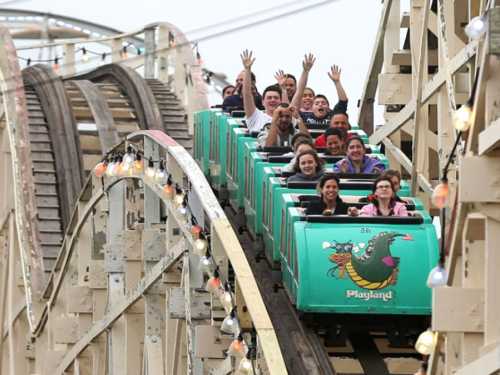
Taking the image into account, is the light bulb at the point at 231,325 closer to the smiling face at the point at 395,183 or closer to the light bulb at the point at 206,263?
the light bulb at the point at 206,263

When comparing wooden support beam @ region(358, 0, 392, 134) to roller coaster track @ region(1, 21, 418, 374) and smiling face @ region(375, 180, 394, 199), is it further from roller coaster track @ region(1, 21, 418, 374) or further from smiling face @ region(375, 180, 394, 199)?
smiling face @ region(375, 180, 394, 199)

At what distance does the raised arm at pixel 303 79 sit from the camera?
17531 mm

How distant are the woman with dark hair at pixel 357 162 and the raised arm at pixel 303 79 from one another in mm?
1352

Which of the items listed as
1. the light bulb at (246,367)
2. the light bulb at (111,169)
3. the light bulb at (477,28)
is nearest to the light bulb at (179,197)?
the light bulb at (111,169)

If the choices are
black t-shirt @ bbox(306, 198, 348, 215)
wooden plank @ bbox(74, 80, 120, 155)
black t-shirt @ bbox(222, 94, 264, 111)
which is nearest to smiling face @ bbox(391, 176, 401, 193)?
black t-shirt @ bbox(306, 198, 348, 215)

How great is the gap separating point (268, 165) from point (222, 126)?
7.36 ft

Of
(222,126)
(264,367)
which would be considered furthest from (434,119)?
(264,367)

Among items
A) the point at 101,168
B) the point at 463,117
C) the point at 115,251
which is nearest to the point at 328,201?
the point at 463,117

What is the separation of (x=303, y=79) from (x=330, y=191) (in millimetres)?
2934

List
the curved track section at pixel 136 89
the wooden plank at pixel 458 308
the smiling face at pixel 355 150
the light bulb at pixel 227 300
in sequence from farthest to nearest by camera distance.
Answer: the curved track section at pixel 136 89 < the smiling face at pixel 355 150 < the light bulb at pixel 227 300 < the wooden plank at pixel 458 308

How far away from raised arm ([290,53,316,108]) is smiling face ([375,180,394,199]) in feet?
9.35

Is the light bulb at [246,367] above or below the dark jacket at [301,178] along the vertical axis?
below

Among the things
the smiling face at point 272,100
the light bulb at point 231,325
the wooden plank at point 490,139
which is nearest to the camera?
the wooden plank at point 490,139

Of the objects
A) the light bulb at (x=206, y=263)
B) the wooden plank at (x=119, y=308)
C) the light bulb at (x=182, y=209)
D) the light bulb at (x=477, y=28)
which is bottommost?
the wooden plank at (x=119, y=308)
